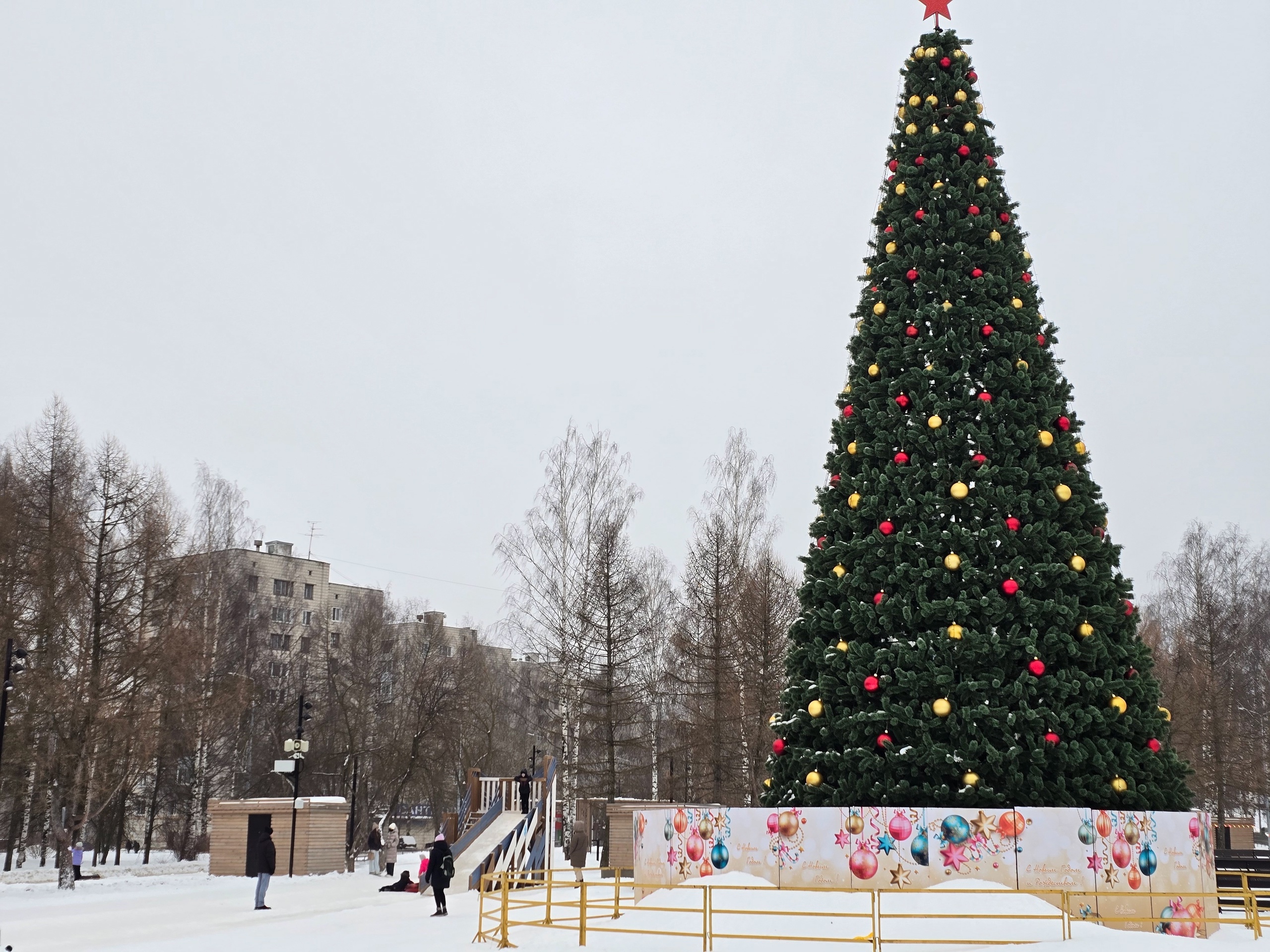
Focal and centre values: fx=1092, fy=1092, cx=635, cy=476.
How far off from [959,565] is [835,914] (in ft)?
19.2

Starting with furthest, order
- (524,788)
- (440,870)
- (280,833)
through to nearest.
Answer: (280,833) → (524,788) → (440,870)

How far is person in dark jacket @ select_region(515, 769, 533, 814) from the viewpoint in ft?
96.0

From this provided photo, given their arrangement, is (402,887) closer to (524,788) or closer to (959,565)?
(524,788)

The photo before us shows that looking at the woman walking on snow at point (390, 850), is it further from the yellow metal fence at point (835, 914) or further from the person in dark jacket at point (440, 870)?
the yellow metal fence at point (835, 914)

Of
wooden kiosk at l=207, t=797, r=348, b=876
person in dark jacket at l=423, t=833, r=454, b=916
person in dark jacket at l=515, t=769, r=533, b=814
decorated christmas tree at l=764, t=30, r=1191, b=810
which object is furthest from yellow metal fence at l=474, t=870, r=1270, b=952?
wooden kiosk at l=207, t=797, r=348, b=876

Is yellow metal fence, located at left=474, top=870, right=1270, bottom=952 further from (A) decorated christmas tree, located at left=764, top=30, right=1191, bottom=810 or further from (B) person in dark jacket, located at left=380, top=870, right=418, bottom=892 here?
(B) person in dark jacket, located at left=380, top=870, right=418, bottom=892

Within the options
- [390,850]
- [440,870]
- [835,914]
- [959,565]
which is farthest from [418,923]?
[390,850]

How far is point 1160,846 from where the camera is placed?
13.8m

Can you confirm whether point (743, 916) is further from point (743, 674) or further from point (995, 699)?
point (743, 674)

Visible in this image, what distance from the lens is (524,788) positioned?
2947 centimetres

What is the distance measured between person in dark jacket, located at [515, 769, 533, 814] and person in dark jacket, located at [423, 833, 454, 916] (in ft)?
26.7

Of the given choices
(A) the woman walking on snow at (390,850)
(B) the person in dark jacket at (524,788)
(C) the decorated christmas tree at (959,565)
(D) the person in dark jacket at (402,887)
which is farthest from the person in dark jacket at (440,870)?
(A) the woman walking on snow at (390,850)

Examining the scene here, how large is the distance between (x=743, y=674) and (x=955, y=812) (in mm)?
22526

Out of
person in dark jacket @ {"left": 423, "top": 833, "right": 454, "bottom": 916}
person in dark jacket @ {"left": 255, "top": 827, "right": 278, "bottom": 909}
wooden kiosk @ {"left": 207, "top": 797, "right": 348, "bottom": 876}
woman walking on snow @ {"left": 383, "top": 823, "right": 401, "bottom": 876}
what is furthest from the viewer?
woman walking on snow @ {"left": 383, "top": 823, "right": 401, "bottom": 876}
